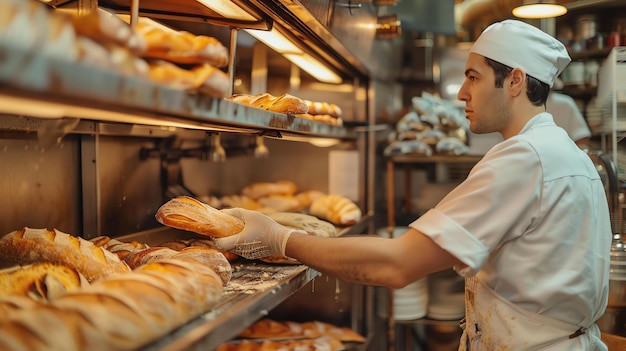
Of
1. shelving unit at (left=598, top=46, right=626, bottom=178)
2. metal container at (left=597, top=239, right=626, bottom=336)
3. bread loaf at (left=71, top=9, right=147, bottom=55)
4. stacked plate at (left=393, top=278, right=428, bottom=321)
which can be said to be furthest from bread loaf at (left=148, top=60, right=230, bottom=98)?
shelving unit at (left=598, top=46, right=626, bottom=178)


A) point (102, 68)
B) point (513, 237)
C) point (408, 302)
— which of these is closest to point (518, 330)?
point (513, 237)

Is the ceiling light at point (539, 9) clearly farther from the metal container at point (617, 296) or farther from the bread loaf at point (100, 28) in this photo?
the bread loaf at point (100, 28)

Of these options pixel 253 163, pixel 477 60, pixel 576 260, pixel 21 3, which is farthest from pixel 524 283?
pixel 253 163

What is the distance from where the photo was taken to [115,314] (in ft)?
2.97

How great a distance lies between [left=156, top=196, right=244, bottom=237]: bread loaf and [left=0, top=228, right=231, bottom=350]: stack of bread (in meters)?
0.14

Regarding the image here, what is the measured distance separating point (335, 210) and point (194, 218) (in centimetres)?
109

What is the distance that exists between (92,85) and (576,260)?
135cm

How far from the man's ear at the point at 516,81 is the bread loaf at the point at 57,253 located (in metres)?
1.25

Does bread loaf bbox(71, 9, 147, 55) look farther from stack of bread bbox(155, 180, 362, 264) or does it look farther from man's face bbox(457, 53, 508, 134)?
man's face bbox(457, 53, 508, 134)

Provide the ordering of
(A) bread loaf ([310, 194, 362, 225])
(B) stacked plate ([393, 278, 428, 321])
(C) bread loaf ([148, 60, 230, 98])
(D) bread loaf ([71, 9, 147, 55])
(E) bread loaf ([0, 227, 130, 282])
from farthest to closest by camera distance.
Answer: (B) stacked plate ([393, 278, 428, 321]) < (A) bread loaf ([310, 194, 362, 225]) < (E) bread loaf ([0, 227, 130, 282]) < (C) bread loaf ([148, 60, 230, 98]) < (D) bread loaf ([71, 9, 147, 55])

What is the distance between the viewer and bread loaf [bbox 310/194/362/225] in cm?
255

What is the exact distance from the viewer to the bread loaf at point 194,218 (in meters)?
1.58

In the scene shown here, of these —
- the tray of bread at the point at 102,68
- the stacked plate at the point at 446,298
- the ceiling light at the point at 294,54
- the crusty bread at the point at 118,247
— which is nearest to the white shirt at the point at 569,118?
the stacked plate at the point at 446,298

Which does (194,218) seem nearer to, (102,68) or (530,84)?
(102,68)
